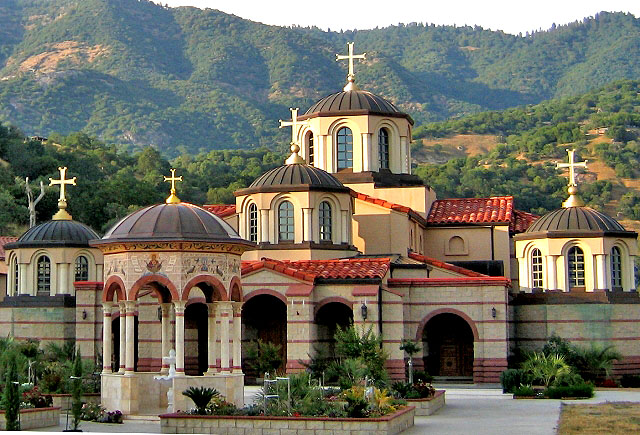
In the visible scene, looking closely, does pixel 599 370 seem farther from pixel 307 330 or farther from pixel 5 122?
pixel 5 122

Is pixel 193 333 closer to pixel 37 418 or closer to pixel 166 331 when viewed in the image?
pixel 166 331

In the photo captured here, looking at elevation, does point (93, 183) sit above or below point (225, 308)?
above

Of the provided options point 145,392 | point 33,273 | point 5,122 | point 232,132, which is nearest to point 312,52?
point 232,132

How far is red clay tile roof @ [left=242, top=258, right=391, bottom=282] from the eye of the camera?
138 feet

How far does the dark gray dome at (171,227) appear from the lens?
30609mm

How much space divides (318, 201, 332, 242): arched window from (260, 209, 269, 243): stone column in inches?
78.4

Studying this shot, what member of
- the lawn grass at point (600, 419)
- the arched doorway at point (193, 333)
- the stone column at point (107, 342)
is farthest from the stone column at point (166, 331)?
the lawn grass at point (600, 419)

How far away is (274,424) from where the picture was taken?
2727 cm

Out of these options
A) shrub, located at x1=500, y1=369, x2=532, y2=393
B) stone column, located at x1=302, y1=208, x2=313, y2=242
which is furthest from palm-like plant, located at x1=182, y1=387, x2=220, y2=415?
stone column, located at x1=302, y1=208, x2=313, y2=242

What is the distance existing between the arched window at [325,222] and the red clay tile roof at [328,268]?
2417mm

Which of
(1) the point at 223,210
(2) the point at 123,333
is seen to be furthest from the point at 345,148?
(2) the point at 123,333

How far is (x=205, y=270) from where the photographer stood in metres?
31.0

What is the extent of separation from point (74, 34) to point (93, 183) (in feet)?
363

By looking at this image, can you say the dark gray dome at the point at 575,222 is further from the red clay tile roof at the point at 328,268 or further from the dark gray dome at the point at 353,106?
the dark gray dome at the point at 353,106
